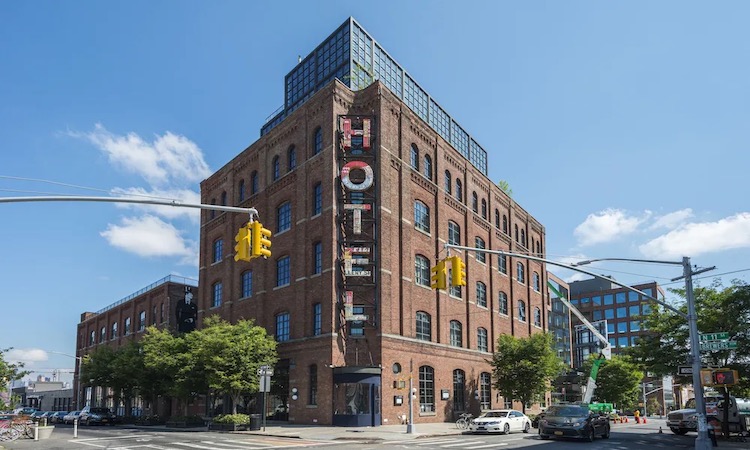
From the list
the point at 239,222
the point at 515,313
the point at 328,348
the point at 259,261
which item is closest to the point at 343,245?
the point at 328,348

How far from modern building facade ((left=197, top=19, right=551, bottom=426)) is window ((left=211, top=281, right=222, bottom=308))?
182 mm

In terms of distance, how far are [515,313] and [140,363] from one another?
108ft

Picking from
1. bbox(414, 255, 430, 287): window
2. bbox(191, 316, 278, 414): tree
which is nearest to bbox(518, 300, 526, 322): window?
bbox(414, 255, 430, 287): window

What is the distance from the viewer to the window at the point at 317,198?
40.6 meters

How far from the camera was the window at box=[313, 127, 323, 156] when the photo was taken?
1638 inches

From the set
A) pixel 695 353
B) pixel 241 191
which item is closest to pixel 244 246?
pixel 695 353

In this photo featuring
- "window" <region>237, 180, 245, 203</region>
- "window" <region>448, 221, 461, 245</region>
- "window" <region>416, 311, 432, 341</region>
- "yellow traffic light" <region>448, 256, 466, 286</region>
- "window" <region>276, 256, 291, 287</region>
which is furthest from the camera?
"window" <region>237, 180, 245, 203</region>

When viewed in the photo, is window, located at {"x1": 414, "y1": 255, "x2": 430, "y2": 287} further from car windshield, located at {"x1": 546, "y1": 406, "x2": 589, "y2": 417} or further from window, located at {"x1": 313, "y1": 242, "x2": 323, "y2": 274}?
car windshield, located at {"x1": 546, "y1": 406, "x2": 589, "y2": 417}

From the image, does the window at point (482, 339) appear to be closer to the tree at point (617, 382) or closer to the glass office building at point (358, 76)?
the glass office building at point (358, 76)

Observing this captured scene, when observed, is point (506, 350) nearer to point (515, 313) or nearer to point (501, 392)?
point (501, 392)

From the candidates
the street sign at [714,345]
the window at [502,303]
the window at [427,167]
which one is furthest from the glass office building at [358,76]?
the street sign at [714,345]

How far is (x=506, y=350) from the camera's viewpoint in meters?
45.7

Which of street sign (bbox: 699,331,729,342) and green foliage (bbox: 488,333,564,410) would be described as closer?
street sign (bbox: 699,331,729,342)

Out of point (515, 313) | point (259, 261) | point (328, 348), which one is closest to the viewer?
point (328, 348)
